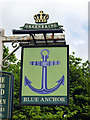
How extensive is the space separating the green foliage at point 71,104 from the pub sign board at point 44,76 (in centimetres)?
706

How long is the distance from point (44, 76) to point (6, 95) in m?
1.87

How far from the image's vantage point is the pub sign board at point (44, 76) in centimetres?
1200

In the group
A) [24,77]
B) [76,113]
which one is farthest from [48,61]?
[76,113]

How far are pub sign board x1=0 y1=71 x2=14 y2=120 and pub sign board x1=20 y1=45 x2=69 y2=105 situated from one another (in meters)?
0.50

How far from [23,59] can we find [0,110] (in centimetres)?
255

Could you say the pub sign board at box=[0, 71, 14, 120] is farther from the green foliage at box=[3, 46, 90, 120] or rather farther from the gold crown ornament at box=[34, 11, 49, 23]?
the green foliage at box=[3, 46, 90, 120]

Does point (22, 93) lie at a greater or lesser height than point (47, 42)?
lesser

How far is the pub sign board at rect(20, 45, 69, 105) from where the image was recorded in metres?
12.0

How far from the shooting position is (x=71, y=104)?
20.6 m

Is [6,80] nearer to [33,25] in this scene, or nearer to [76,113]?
[33,25]

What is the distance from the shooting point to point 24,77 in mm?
12578

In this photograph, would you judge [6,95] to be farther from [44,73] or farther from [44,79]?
[44,73]

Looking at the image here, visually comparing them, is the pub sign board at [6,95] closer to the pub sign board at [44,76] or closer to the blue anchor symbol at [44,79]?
the pub sign board at [44,76]

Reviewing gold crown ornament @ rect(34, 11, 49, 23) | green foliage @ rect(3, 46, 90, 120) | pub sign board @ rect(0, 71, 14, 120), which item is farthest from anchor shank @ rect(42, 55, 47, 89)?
green foliage @ rect(3, 46, 90, 120)
